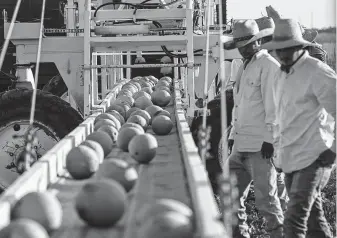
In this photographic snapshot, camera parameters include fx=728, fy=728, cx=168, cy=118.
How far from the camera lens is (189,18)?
9.33m

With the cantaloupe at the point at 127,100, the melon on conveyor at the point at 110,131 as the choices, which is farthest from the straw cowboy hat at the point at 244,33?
the cantaloupe at the point at 127,100

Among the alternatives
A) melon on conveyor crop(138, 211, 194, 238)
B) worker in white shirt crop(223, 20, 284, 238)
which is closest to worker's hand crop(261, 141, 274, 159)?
worker in white shirt crop(223, 20, 284, 238)

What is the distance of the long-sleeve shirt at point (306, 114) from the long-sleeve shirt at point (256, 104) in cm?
69

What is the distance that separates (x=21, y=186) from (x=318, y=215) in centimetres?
268

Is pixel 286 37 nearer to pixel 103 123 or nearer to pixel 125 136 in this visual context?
pixel 125 136

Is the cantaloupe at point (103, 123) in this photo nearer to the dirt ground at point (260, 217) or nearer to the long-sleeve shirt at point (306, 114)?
the long-sleeve shirt at point (306, 114)

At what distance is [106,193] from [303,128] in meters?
2.19

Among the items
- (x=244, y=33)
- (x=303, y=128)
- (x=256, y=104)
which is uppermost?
(x=244, y=33)

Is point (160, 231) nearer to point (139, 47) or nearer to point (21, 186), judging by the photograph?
point (21, 186)

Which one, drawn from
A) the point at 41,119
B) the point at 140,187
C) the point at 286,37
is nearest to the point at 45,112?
the point at 41,119

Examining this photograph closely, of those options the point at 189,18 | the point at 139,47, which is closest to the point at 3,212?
the point at 189,18

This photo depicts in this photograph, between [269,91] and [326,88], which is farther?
[269,91]

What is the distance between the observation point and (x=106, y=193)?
404 cm

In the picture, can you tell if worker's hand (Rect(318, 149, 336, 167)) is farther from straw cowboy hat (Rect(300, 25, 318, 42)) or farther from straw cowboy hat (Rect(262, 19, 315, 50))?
straw cowboy hat (Rect(300, 25, 318, 42))
